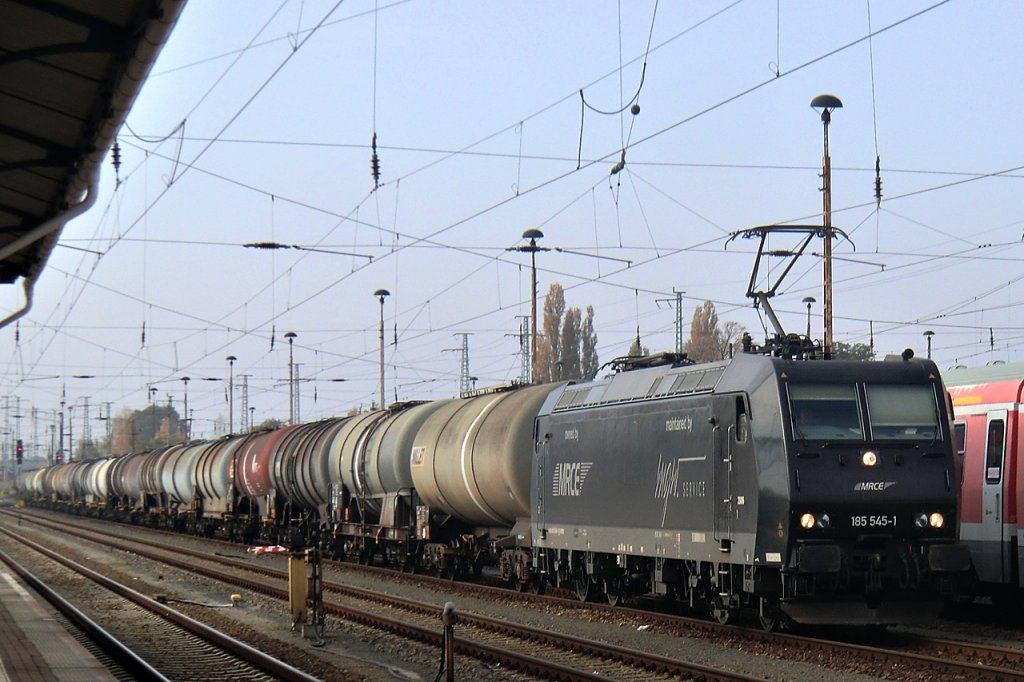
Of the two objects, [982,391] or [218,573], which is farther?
[218,573]

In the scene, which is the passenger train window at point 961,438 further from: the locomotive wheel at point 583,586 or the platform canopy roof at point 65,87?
the platform canopy roof at point 65,87

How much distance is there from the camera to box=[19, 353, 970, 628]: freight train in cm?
1605

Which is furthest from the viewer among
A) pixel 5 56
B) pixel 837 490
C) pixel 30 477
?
pixel 30 477

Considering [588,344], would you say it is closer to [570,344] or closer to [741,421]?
[570,344]

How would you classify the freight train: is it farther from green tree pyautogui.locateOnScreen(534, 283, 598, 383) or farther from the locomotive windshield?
green tree pyautogui.locateOnScreen(534, 283, 598, 383)

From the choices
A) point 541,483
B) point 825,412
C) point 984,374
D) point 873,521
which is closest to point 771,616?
point 873,521

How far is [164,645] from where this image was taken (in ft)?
61.8

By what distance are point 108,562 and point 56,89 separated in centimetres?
2982

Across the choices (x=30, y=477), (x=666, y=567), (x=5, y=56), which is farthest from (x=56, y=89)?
(x=30, y=477)

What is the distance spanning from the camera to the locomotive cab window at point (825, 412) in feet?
53.5

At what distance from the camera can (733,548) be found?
16797mm

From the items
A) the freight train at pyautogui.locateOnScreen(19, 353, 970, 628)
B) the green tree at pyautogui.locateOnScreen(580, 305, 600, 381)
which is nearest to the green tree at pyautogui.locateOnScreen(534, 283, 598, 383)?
the green tree at pyautogui.locateOnScreen(580, 305, 600, 381)

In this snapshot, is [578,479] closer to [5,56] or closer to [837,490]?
[837,490]

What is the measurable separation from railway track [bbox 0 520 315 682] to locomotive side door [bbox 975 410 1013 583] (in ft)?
31.3
